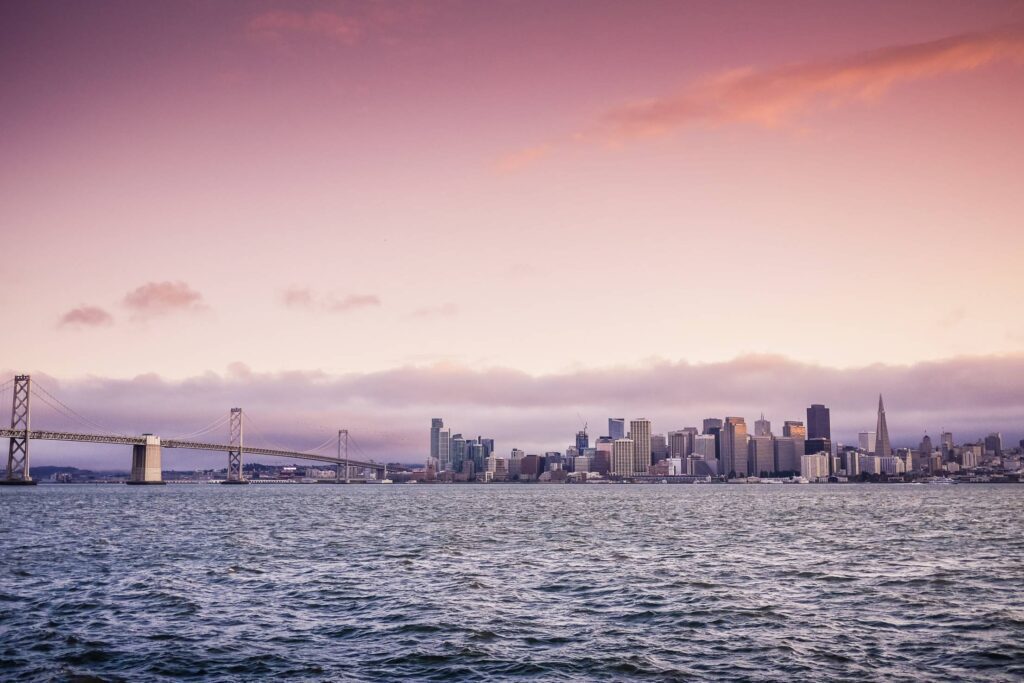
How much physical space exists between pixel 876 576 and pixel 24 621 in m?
36.5

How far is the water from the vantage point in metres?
22.4

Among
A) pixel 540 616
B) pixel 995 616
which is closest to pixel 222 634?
pixel 540 616

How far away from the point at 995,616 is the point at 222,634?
27134 millimetres

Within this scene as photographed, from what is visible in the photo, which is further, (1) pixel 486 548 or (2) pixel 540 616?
(1) pixel 486 548

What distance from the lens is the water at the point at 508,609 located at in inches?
883

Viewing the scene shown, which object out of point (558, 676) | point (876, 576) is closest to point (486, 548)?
point (876, 576)

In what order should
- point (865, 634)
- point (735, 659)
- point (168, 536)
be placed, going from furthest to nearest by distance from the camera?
point (168, 536) < point (865, 634) < point (735, 659)

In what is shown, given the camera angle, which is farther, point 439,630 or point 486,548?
point 486,548

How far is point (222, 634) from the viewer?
25.9m

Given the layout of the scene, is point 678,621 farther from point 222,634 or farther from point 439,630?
point 222,634

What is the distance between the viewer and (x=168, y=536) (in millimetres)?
60438

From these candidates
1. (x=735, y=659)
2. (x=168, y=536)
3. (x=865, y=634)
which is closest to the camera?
(x=735, y=659)

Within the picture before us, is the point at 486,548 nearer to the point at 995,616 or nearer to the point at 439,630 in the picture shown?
the point at 439,630

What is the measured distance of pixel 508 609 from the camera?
29938 mm
